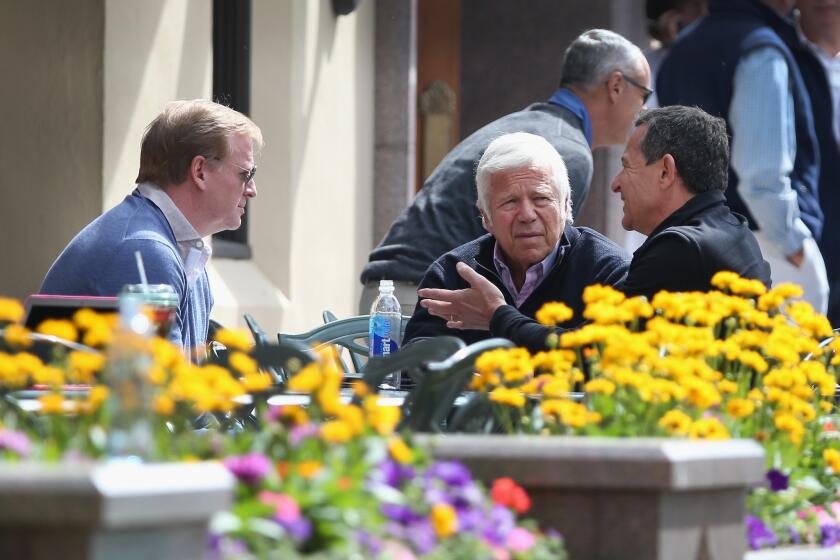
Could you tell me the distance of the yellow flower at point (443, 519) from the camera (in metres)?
2.43

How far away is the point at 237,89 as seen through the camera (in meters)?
8.97

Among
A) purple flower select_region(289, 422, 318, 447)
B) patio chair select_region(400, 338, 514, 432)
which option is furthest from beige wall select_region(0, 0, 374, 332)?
purple flower select_region(289, 422, 318, 447)

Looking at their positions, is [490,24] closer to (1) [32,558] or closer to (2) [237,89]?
(2) [237,89]

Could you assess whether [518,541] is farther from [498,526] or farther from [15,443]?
[15,443]

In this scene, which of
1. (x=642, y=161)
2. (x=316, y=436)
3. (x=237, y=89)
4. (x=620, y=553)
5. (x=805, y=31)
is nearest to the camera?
(x=316, y=436)

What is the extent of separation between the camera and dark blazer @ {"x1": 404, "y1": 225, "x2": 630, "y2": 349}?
16.0ft

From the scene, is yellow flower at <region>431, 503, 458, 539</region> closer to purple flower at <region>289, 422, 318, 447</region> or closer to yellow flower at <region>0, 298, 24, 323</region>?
purple flower at <region>289, 422, 318, 447</region>

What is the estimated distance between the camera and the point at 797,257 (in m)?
6.34

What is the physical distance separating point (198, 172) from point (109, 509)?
9.85 feet

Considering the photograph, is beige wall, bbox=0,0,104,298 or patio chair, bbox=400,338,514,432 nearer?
patio chair, bbox=400,338,514,432

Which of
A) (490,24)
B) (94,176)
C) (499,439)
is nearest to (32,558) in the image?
(499,439)

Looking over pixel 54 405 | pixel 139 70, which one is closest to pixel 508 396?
pixel 54 405

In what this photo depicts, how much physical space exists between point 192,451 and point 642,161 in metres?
2.55

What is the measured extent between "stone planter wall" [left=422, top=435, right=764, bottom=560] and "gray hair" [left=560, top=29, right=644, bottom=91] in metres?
3.54
